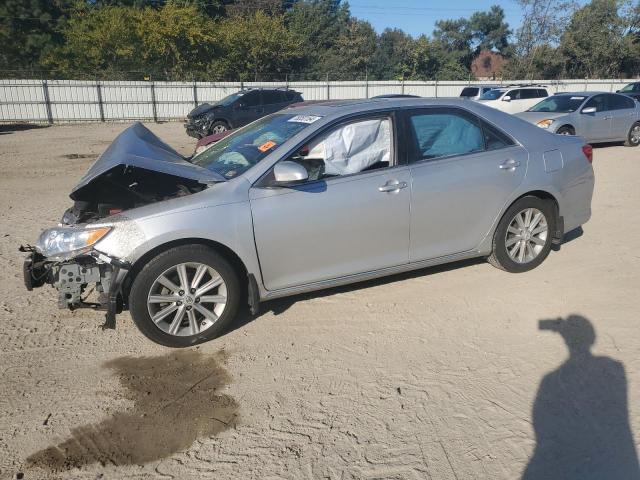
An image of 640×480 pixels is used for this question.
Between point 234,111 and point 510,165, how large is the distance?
15.6m

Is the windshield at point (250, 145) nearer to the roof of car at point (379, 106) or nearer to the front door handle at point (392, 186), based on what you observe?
the roof of car at point (379, 106)

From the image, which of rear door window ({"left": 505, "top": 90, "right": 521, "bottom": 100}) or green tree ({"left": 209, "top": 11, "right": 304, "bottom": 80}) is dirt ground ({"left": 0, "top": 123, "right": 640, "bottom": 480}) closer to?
rear door window ({"left": 505, "top": 90, "right": 521, "bottom": 100})

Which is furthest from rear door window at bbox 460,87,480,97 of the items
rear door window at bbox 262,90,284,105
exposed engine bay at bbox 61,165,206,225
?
exposed engine bay at bbox 61,165,206,225

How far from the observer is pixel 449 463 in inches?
106

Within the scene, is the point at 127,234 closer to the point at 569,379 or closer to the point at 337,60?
the point at 569,379

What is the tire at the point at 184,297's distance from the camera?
12.0 feet

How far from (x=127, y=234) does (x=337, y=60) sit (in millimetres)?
51407

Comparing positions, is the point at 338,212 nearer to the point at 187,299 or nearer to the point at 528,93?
the point at 187,299

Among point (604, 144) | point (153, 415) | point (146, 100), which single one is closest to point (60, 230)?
point (153, 415)

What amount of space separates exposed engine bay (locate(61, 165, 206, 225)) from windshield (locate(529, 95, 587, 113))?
12.0m

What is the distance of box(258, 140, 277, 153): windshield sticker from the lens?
4.21m

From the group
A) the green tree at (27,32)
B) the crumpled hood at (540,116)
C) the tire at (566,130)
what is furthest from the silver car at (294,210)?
the green tree at (27,32)

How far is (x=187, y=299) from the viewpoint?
12.4 ft

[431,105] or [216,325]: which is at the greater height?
[431,105]
